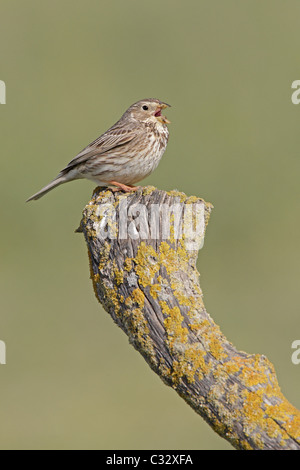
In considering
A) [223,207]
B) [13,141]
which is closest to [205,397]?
[223,207]

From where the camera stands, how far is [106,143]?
28.9 feet

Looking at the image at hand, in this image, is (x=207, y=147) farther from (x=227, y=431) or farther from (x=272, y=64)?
(x=227, y=431)

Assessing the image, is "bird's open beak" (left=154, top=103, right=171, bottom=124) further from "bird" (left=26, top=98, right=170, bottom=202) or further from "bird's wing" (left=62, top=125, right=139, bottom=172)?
"bird's wing" (left=62, top=125, right=139, bottom=172)

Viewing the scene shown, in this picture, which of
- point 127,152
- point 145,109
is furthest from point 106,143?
point 145,109

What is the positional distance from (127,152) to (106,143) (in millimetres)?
224

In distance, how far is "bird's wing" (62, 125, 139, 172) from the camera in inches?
345

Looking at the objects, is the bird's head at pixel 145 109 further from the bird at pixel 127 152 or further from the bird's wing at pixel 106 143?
the bird's wing at pixel 106 143

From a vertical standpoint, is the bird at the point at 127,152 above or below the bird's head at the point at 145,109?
below

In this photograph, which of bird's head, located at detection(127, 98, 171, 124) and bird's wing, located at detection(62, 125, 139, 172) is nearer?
bird's wing, located at detection(62, 125, 139, 172)

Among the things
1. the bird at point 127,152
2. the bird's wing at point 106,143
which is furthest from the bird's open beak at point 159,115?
the bird's wing at point 106,143

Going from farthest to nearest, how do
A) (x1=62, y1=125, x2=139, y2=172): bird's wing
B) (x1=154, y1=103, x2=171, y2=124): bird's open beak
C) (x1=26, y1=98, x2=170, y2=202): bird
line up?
1. (x1=154, y1=103, x2=171, y2=124): bird's open beak
2. (x1=62, y1=125, x2=139, y2=172): bird's wing
3. (x1=26, y1=98, x2=170, y2=202): bird

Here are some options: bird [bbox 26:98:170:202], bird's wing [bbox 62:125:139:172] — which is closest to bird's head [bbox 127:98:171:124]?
bird [bbox 26:98:170:202]

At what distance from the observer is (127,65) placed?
21875 mm

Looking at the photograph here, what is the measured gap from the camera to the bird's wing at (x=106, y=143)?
8773 mm
